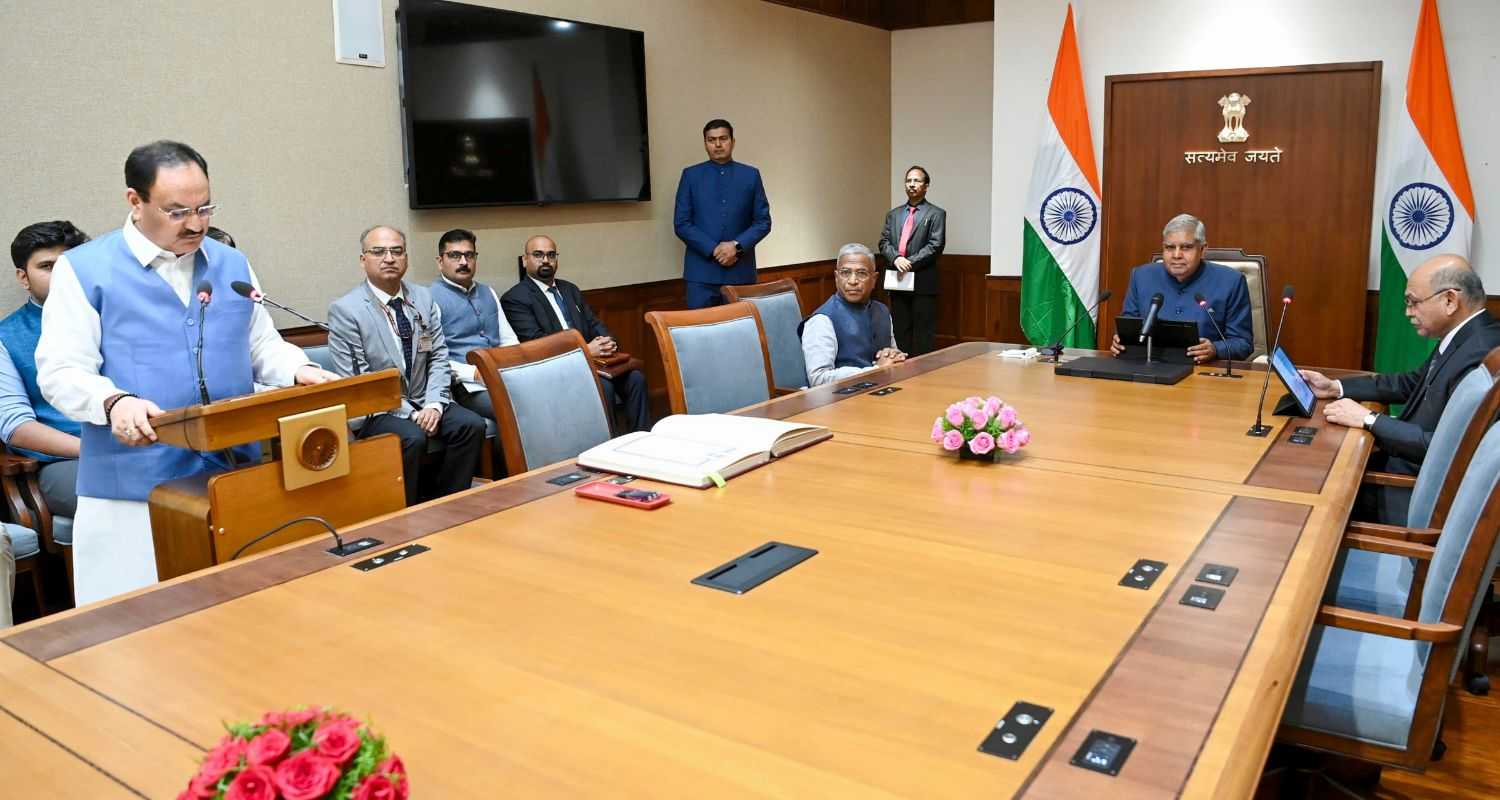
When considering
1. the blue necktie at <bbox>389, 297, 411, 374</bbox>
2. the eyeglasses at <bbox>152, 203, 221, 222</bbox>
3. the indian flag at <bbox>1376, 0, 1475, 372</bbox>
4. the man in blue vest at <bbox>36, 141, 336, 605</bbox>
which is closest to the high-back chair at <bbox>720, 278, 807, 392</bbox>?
the blue necktie at <bbox>389, 297, 411, 374</bbox>

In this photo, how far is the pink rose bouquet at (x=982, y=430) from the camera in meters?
2.50

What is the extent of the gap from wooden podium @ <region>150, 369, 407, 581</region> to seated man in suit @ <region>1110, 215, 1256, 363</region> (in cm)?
315

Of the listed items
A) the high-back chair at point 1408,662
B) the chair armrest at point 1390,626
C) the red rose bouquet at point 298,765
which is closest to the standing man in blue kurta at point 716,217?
the high-back chair at point 1408,662

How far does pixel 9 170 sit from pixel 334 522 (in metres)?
2.39

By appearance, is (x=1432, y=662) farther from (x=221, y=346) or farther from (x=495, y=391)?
(x=221, y=346)

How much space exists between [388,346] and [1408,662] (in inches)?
138

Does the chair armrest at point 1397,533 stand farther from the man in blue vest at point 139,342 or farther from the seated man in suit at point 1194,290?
the man in blue vest at point 139,342

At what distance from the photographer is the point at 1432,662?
1866mm

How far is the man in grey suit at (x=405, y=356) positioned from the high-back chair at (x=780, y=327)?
1195 millimetres

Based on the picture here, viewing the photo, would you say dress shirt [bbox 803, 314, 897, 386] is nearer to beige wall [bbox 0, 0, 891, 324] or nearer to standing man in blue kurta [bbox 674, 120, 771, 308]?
beige wall [bbox 0, 0, 891, 324]

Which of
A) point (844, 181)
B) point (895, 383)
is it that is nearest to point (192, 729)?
point (895, 383)

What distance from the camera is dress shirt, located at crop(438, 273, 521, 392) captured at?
15.8 ft

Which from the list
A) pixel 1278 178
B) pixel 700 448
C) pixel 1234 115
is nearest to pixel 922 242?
pixel 1234 115

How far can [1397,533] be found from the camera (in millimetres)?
2326
